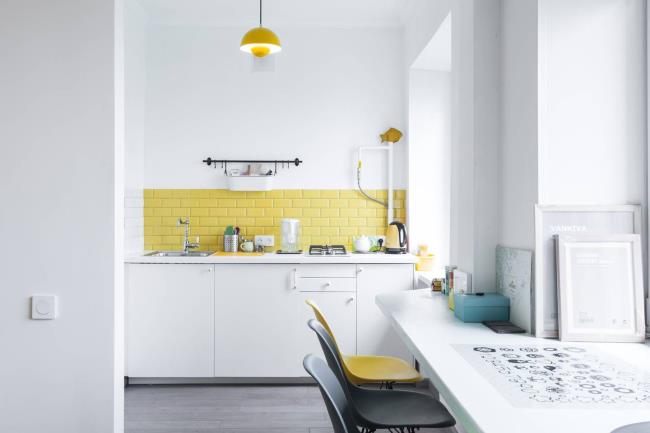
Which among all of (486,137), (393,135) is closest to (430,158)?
(393,135)

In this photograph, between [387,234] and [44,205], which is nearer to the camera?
[44,205]

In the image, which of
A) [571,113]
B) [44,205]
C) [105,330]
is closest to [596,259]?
[571,113]

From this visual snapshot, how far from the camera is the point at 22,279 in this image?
219 cm

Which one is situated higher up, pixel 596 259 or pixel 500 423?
pixel 596 259

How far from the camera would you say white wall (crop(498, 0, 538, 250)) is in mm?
2309

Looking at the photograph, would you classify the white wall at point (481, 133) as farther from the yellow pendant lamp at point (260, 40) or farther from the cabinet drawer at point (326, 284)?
the cabinet drawer at point (326, 284)

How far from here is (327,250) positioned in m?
4.66

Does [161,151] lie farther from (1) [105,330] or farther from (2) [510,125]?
(2) [510,125]

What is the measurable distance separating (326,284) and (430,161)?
143 cm

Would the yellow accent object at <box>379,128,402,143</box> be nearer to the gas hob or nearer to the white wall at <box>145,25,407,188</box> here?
the white wall at <box>145,25,407,188</box>

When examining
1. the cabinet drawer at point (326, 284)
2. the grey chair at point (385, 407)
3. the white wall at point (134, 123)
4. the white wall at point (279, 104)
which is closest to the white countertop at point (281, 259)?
the cabinet drawer at point (326, 284)

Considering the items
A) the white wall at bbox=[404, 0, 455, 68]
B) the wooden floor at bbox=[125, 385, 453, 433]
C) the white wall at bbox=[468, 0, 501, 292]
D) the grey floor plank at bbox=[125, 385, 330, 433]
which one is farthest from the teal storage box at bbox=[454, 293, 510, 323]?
the white wall at bbox=[404, 0, 455, 68]

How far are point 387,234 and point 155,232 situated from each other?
2057 millimetres

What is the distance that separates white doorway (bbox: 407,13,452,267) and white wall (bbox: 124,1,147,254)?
2.31 m
